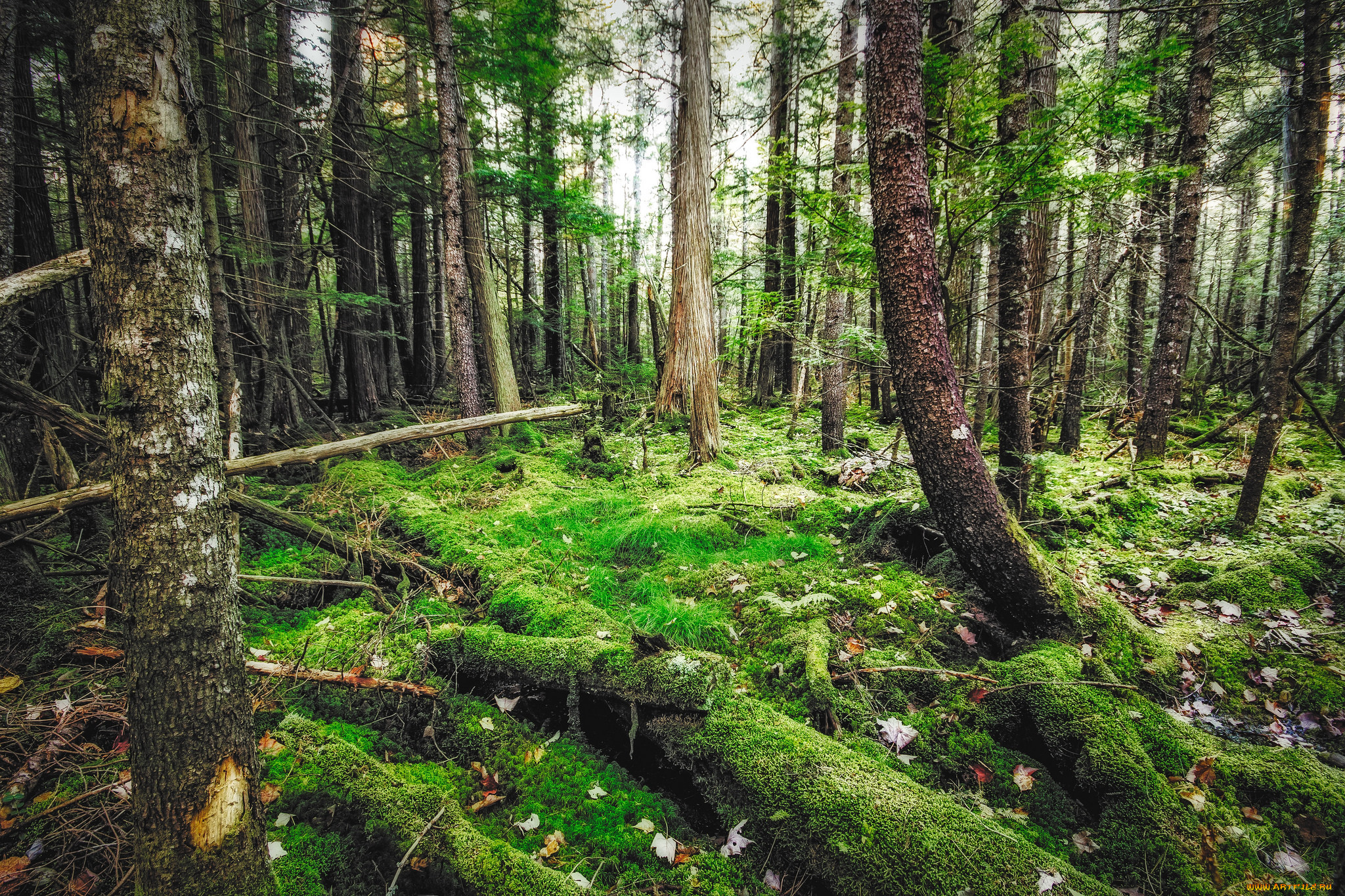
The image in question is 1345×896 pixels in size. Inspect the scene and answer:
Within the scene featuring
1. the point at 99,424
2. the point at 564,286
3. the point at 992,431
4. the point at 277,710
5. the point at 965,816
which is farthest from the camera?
the point at 564,286

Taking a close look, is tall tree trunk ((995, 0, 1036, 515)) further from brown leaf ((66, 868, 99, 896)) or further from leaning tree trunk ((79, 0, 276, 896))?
brown leaf ((66, 868, 99, 896))

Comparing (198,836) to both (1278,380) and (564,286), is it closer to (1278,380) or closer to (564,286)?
(1278,380)

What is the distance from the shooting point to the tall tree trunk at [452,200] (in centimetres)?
784

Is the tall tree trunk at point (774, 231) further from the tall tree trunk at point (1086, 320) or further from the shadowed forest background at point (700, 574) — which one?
the tall tree trunk at point (1086, 320)

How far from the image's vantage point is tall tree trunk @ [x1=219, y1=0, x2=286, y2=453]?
721 cm

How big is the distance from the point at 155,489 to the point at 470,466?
6176 millimetres

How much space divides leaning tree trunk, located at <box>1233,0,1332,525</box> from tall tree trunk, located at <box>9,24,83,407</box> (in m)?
12.2

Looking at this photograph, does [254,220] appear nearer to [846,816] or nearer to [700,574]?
[700,574]

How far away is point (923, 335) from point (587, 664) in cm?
295

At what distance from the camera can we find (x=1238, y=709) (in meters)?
2.89

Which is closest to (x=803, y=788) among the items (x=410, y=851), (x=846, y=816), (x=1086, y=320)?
(x=846, y=816)

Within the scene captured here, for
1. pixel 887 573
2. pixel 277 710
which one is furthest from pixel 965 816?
pixel 277 710

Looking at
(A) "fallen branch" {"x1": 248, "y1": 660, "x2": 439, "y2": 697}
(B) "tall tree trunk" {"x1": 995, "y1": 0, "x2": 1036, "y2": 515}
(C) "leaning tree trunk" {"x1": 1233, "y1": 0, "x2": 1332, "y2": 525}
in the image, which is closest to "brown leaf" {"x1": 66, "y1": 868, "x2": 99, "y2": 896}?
(A) "fallen branch" {"x1": 248, "y1": 660, "x2": 439, "y2": 697}

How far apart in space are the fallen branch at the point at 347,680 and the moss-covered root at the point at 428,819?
32 centimetres
